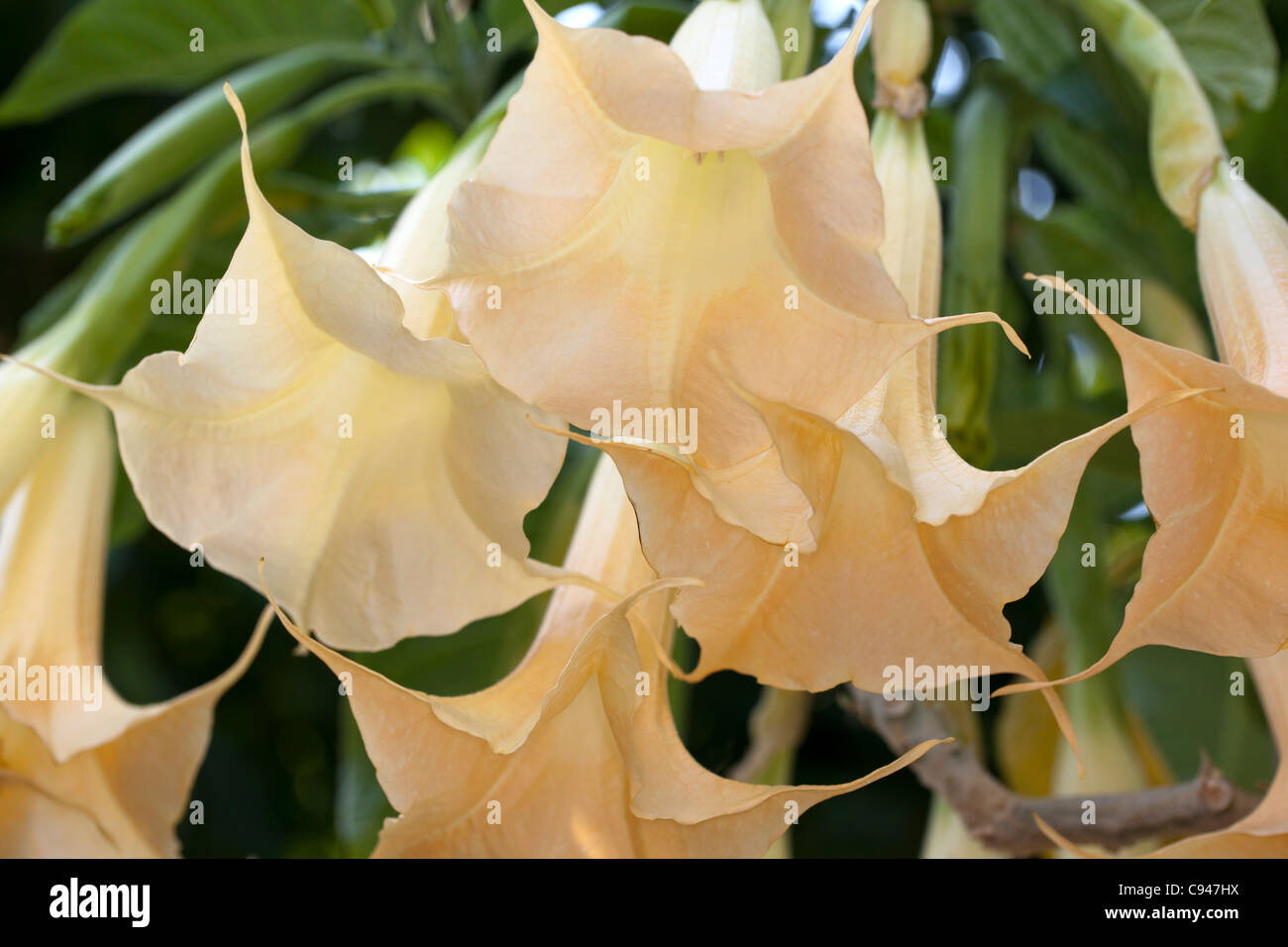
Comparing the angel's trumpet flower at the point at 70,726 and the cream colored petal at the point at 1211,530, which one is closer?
the cream colored petal at the point at 1211,530

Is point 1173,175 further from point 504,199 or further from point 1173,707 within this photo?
point 1173,707

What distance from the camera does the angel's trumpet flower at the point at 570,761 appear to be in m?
0.54

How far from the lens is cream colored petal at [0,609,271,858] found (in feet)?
2.29

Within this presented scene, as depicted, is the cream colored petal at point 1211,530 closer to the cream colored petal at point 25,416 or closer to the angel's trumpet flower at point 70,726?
the angel's trumpet flower at point 70,726

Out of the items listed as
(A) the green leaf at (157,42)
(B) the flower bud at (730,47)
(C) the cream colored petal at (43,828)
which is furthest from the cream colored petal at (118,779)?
→ (A) the green leaf at (157,42)

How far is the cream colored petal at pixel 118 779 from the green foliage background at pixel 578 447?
4.6 inches

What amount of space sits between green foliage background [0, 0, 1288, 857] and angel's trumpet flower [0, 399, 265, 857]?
0.02 meters

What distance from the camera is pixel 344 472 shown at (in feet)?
2.06

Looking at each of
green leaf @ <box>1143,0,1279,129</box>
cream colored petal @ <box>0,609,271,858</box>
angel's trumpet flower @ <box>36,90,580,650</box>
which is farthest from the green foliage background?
angel's trumpet flower @ <box>36,90,580,650</box>

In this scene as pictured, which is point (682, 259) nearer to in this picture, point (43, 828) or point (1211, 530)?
point (1211, 530)

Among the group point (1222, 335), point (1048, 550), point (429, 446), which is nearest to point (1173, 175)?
point (1222, 335)

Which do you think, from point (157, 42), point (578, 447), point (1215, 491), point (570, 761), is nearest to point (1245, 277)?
point (1215, 491)

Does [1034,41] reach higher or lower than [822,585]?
higher

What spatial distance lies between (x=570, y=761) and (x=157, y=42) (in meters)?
0.87
